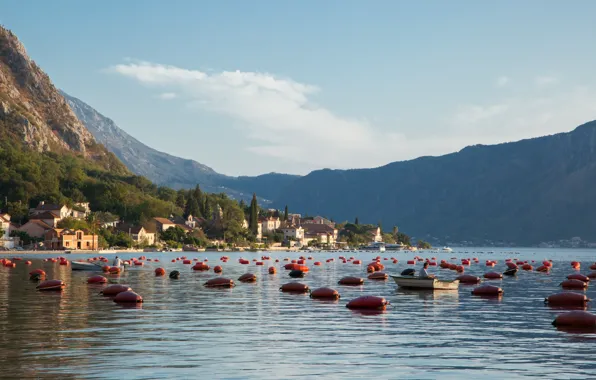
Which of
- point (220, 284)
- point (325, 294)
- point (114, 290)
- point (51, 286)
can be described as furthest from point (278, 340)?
point (220, 284)

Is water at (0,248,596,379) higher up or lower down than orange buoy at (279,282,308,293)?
lower down

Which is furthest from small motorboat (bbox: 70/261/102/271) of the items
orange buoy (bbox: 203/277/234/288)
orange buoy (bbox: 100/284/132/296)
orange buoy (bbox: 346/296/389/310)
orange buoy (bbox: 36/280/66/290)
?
orange buoy (bbox: 346/296/389/310)

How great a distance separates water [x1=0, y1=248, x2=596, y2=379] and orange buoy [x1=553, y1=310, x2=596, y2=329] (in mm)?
715

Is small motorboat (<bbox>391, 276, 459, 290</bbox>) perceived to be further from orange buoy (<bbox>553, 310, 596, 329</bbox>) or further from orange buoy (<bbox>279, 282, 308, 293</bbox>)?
orange buoy (<bbox>553, 310, 596, 329</bbox>)

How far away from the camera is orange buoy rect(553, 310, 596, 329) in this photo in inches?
1705

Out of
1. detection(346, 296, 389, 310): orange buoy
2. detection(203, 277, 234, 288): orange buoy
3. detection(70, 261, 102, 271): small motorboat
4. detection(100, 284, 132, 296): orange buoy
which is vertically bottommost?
detection(346, 296, 389, 310): orange buoy

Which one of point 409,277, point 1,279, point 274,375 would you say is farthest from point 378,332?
point 1,279

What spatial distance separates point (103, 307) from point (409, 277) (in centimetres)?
3168

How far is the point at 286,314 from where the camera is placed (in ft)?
168

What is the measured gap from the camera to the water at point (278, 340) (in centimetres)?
2947

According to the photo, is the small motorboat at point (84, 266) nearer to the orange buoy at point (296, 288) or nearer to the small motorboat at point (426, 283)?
the orange buoy at point (296, 288)

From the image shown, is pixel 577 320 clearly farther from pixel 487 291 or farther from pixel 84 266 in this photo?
pixel 84 266

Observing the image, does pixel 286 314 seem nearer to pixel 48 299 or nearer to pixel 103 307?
pixel 103 307

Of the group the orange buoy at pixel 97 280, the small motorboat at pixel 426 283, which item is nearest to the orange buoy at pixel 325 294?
the small motorboat at pixel 426 283
